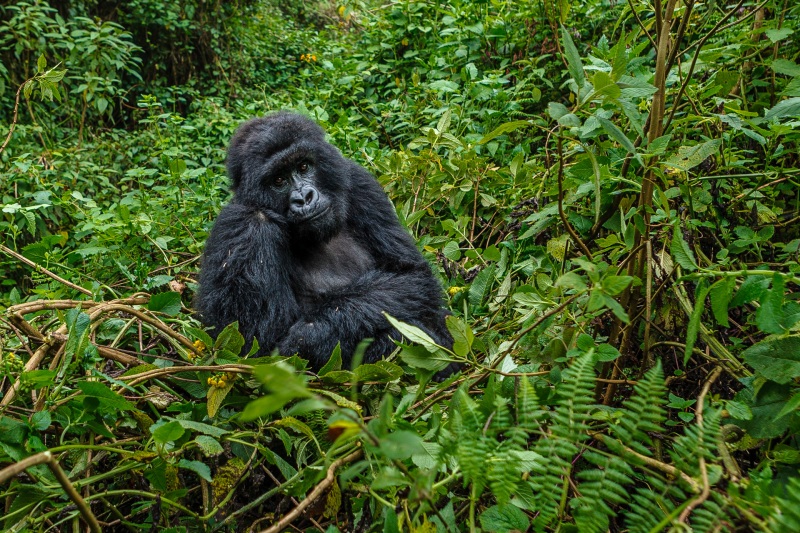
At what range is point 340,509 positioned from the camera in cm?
194

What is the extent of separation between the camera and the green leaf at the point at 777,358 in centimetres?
157

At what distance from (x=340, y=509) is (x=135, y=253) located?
8.39 feet

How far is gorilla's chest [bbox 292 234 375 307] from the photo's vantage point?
337cm

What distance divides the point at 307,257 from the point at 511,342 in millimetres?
1744

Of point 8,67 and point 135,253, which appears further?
point 8,67

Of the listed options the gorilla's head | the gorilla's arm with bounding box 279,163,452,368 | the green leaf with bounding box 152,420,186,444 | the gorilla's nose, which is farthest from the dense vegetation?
the gorilla's nose

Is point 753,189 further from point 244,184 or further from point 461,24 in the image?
point 461,24

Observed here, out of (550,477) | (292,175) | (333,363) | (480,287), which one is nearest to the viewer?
(550,477)

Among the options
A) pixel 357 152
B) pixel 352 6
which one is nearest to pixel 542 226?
pixel 357 152

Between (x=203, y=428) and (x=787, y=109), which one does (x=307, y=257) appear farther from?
(x=787, y=109)

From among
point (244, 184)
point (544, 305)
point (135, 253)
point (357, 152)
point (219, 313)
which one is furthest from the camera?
point (357, 152)

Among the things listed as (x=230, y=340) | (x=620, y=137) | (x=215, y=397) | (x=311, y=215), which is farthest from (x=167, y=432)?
(x=311, y=215)

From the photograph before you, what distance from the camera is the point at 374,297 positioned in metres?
3.22

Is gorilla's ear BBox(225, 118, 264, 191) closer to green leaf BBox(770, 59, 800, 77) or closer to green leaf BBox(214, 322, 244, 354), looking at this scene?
green leaf BBox(214, 322, 244, 354)
